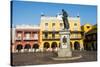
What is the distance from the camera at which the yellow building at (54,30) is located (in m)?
2.94

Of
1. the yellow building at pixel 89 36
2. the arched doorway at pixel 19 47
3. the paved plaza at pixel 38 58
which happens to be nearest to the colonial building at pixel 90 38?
the yellow building at pixel 89 36

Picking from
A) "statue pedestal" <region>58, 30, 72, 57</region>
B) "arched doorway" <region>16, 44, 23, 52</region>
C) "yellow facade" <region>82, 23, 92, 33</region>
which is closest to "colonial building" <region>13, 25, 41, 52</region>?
"arched doorway" <region>16, 44, 23, 52</region>

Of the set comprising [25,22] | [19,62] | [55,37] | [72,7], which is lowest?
[19,62]

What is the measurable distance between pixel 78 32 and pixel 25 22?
0.82 metres

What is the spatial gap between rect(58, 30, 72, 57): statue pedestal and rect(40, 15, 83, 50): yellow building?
51 mm

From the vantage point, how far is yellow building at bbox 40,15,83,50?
294cm

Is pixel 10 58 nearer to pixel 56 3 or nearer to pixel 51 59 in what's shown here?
pixel 51 59

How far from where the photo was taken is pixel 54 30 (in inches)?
117

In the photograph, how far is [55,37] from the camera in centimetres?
297

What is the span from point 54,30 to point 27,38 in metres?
0.41

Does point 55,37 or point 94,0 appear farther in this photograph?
point 94,0

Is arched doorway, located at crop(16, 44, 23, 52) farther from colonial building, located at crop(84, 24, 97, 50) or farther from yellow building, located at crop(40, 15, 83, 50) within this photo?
colonial building, located at crop(84, 24, 97, 50)
